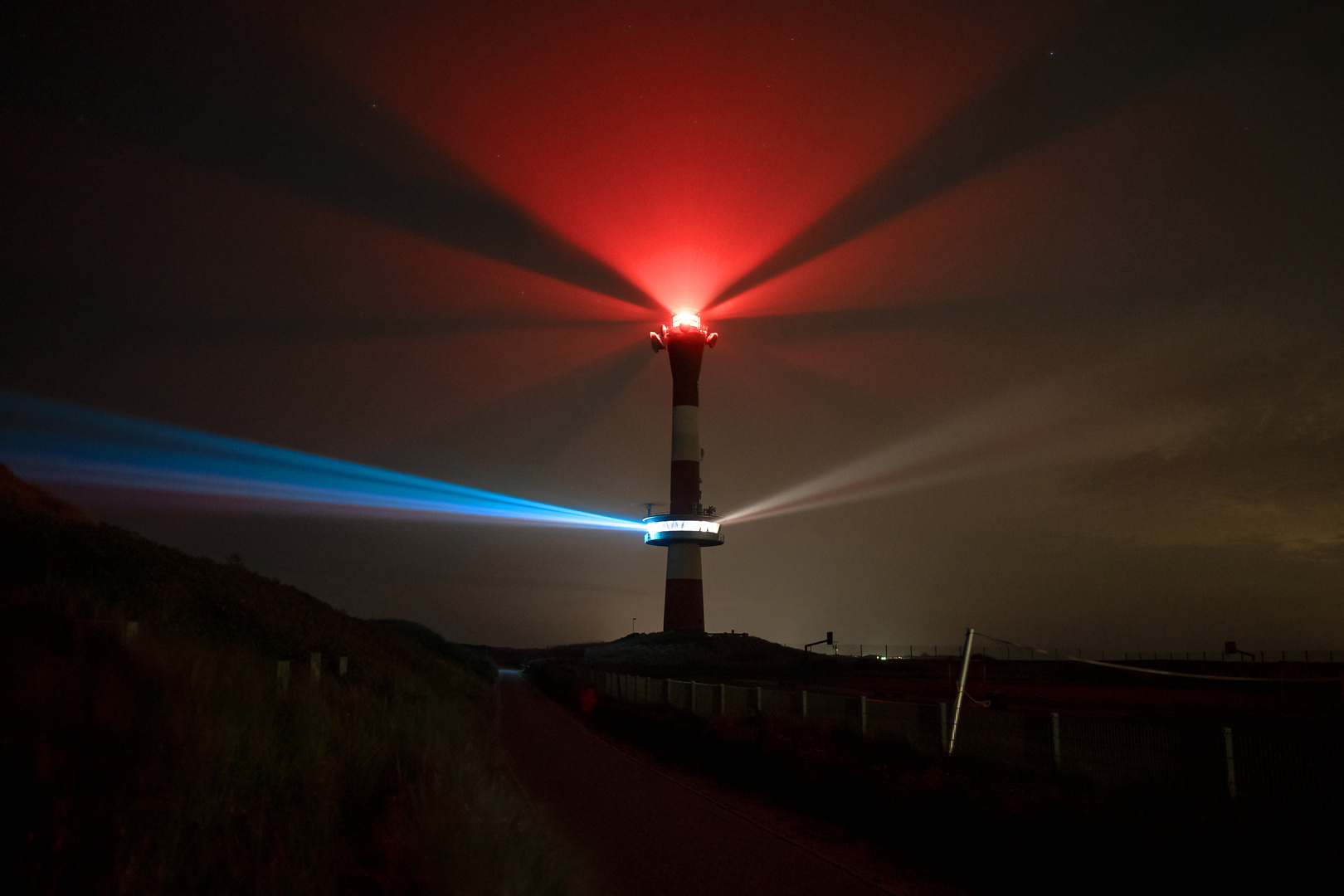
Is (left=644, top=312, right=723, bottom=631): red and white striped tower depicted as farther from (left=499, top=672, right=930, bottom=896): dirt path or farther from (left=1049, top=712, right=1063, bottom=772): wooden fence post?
(left=1049, top=712, right=1063, bottom=772): wooden fence post

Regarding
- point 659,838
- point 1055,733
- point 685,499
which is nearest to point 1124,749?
point 1055,733

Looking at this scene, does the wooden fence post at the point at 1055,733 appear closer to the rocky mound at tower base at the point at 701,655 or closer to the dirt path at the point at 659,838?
the dirt path at the point at 659,838

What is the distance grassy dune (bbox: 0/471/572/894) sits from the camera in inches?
211

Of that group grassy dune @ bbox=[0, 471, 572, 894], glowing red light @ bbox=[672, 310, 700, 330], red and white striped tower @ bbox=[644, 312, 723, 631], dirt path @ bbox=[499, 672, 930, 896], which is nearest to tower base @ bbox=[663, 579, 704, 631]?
red and white striped tower @ bbox=[644, 312, 723, 631]

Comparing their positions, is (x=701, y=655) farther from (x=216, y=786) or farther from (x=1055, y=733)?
(x=216, y=786)

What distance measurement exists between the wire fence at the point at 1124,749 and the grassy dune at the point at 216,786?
6684mm

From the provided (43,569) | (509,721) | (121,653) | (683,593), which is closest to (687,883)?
(121,653)

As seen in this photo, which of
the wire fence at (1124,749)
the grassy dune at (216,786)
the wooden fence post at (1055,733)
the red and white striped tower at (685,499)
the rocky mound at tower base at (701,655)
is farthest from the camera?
the red and white striped tower at (685,499)

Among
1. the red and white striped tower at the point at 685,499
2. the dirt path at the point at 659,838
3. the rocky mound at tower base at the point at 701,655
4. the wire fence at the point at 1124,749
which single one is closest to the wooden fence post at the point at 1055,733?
the wire fence at the point at 1124,749

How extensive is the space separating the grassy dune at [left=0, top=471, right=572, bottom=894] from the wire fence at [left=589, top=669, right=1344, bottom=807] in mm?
6684

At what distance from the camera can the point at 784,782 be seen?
1389 centimetres

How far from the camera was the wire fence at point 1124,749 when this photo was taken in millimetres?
8766

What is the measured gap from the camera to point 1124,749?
1055 cm

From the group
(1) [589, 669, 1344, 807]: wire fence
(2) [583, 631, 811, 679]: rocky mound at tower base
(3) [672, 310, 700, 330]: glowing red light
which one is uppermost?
(3) [672, 310, 700, 330]: glowing red light
